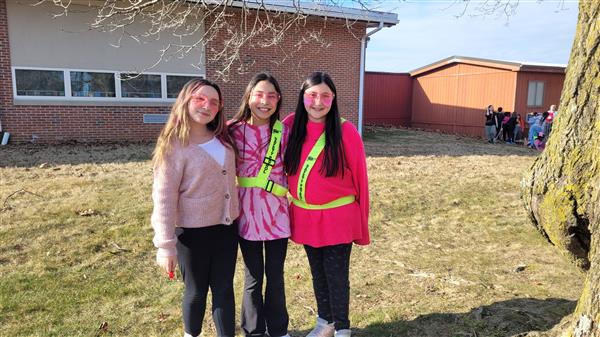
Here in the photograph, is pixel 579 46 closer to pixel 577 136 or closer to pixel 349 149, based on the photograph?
pixel 577 136

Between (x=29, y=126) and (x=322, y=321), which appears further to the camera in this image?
(x=29, y=126)

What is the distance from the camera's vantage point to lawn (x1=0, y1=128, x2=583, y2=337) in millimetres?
3262

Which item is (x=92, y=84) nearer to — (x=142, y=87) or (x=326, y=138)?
(x=142, y=87)

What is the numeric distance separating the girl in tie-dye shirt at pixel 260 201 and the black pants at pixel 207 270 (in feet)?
0.48

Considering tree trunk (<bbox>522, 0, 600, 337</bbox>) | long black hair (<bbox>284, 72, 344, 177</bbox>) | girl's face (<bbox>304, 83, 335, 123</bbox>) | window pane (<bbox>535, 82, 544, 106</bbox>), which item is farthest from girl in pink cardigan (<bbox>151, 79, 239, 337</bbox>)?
window pane (<bbox>535, 82, 544, 106</bbox>)

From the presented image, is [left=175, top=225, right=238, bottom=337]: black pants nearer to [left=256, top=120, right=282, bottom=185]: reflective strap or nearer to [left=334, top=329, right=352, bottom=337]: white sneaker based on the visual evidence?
[left=256, top=120, right=282, bottom=185]: reflective strap

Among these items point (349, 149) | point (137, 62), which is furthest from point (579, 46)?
point (137, 62)

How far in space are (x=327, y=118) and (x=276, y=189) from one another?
1.78 ft

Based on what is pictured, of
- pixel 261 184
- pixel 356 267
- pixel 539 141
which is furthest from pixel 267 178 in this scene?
pixel 539 141

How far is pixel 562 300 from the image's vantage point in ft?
11.4

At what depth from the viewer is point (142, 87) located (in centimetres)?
1234

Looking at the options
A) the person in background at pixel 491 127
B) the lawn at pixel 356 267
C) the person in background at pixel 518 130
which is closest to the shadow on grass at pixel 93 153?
the lawn at pixel 356 267

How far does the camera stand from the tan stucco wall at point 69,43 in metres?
10.9

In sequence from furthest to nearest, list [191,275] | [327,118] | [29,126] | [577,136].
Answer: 1. [29,126]
2. [327,118]
3. [191,275]
4. [577,136]
